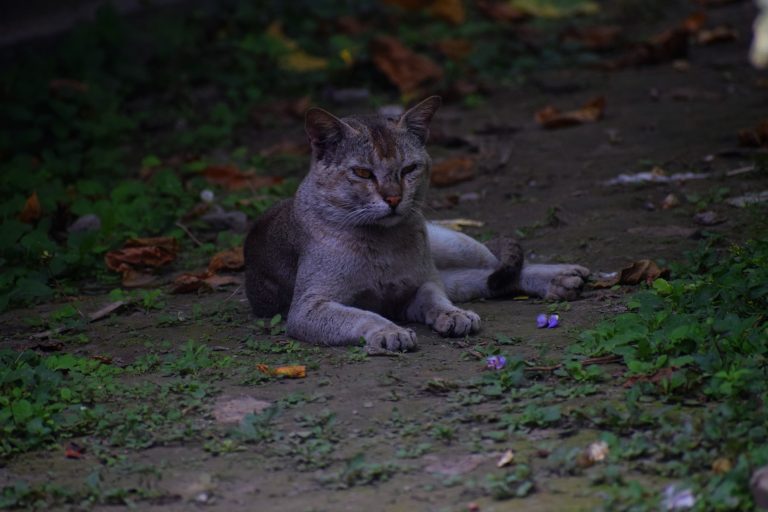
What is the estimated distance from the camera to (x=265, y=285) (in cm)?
650

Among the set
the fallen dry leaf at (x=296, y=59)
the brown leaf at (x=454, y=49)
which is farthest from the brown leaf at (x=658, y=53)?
the fallen dry leaf at (x=296, y=59)

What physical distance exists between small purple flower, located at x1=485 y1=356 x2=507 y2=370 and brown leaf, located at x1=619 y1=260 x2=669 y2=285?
4.44ft

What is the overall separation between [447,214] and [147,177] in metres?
2.72

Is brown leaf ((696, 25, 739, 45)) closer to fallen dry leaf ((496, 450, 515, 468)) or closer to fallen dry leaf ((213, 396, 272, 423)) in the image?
fallen dry leaf ((213, 396, 272, 423))

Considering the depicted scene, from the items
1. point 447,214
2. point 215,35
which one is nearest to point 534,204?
point 447,214

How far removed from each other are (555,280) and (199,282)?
2210mm

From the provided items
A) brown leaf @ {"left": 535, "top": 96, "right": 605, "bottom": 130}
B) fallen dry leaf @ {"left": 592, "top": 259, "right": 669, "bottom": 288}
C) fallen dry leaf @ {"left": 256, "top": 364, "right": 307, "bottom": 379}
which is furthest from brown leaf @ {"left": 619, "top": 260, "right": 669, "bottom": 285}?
brown leaf @ {"left": 535, "top": 96, "right": 605, "bottom": 130}

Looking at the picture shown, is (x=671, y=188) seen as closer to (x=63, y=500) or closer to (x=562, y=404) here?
(x=562, y=404)

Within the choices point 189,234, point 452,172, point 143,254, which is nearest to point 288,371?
point 143,254

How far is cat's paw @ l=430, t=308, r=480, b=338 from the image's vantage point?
5711 millimetres

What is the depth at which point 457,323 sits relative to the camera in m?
5.71

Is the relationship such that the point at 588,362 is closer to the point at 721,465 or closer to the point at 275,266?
the point at 721,465

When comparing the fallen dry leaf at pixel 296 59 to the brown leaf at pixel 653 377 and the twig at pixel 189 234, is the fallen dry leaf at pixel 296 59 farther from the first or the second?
the brown leaf at pixel 653 377

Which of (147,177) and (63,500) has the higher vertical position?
(63,500)
